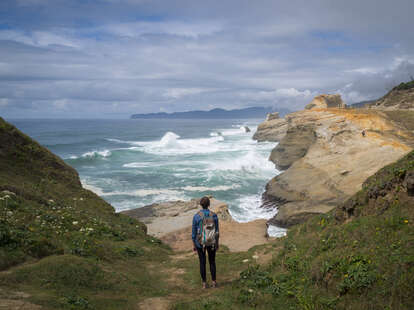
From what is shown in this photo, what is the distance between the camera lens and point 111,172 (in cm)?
3497

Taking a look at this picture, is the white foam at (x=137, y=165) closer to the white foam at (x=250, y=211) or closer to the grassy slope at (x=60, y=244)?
the white foam at (x=250, y=211)

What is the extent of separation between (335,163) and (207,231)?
1926cm

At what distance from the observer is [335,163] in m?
22.6

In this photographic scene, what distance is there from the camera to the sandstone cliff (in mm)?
18422

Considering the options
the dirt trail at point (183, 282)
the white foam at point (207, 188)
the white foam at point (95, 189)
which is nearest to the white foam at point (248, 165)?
the white foam at point (207, 188)

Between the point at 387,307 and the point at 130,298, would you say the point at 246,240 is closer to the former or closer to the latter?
the point at 130,298

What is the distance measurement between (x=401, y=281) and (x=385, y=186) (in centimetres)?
302

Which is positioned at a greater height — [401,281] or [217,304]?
[401,281]

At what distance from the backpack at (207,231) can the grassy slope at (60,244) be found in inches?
53.3

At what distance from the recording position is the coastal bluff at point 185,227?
13.1 meters

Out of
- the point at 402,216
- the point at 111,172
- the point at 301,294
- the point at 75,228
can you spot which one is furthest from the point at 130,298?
the point at 111,172

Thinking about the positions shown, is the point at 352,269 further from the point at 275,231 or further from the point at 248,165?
the point at 248,165

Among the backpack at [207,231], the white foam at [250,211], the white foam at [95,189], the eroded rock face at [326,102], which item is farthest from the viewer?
the eroded rock face at [326,102]

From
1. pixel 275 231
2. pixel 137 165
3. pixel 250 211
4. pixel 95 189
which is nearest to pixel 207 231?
pixel 275 231
